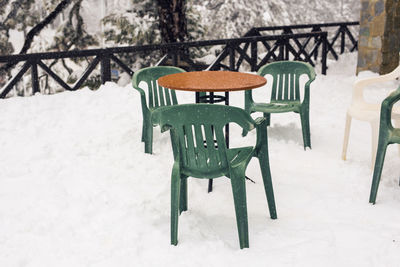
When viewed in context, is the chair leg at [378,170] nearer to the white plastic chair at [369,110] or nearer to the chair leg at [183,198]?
the white plastic chair at [369,110]

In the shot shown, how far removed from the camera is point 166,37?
10.0 m

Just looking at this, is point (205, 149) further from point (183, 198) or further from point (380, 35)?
point (380, 35)

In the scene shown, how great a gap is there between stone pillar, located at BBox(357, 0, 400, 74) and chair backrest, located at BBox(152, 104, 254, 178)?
6.62m

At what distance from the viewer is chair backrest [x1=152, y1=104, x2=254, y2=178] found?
10.4 ft

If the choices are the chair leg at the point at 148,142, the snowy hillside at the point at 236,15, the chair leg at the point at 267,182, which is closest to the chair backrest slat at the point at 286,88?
the chair leg at the point at 148,142

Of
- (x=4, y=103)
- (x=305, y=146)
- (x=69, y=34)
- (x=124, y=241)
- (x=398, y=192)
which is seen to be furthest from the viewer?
(x=69, y=34)

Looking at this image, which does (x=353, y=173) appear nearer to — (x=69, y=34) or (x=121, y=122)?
(x=121, y=122)

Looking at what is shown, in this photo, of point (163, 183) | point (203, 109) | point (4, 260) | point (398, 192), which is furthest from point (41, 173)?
point (398, 192)

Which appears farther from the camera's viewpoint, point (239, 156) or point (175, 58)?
point (175, 58)

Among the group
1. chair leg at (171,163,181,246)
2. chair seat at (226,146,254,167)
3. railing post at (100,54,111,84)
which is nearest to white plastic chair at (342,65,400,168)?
chair seat at (226,146,254,167)

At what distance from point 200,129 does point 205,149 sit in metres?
0.16

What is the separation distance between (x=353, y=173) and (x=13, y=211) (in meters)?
2.90

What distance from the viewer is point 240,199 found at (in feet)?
10.9

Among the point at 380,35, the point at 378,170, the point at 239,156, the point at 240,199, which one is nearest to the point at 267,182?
the point at 239,156
